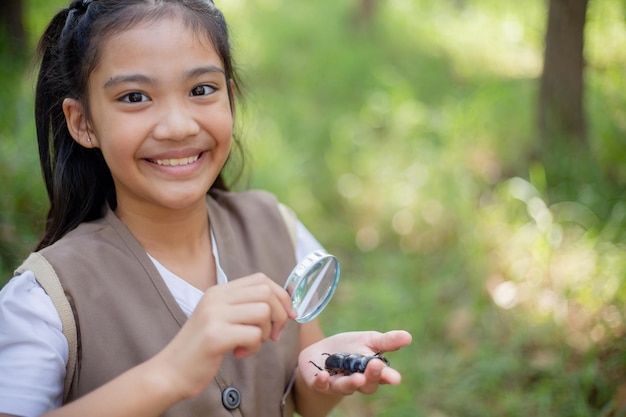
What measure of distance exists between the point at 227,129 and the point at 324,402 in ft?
2.45

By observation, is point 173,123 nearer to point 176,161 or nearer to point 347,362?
point 176,161

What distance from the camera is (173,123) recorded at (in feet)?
4.88

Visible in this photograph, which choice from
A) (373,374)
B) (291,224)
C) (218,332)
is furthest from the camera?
(291,224)

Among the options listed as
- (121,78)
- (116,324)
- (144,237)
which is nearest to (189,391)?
(116,324)

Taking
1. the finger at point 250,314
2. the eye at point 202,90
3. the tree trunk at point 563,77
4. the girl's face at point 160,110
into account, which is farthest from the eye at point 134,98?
the tree trunk at point 563,77

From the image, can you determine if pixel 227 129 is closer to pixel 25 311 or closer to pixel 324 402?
pixel 25 311

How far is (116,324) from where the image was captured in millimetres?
1502

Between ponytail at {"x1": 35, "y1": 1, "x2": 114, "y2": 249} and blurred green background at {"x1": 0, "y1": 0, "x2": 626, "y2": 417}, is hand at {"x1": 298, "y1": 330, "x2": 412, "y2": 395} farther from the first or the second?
blurred green background at {"x1": 0, "y1": 0, "x2": 626, "y2": 417}

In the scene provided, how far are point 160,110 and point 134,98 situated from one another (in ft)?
0.21

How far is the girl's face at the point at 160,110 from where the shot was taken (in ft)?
4.89

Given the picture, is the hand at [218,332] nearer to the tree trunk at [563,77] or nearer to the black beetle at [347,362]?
the black beetle at [347,362]

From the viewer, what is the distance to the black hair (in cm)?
154

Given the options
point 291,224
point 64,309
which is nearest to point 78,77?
point 64,309

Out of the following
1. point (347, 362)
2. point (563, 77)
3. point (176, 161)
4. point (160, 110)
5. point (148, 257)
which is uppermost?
point (160, 110)
